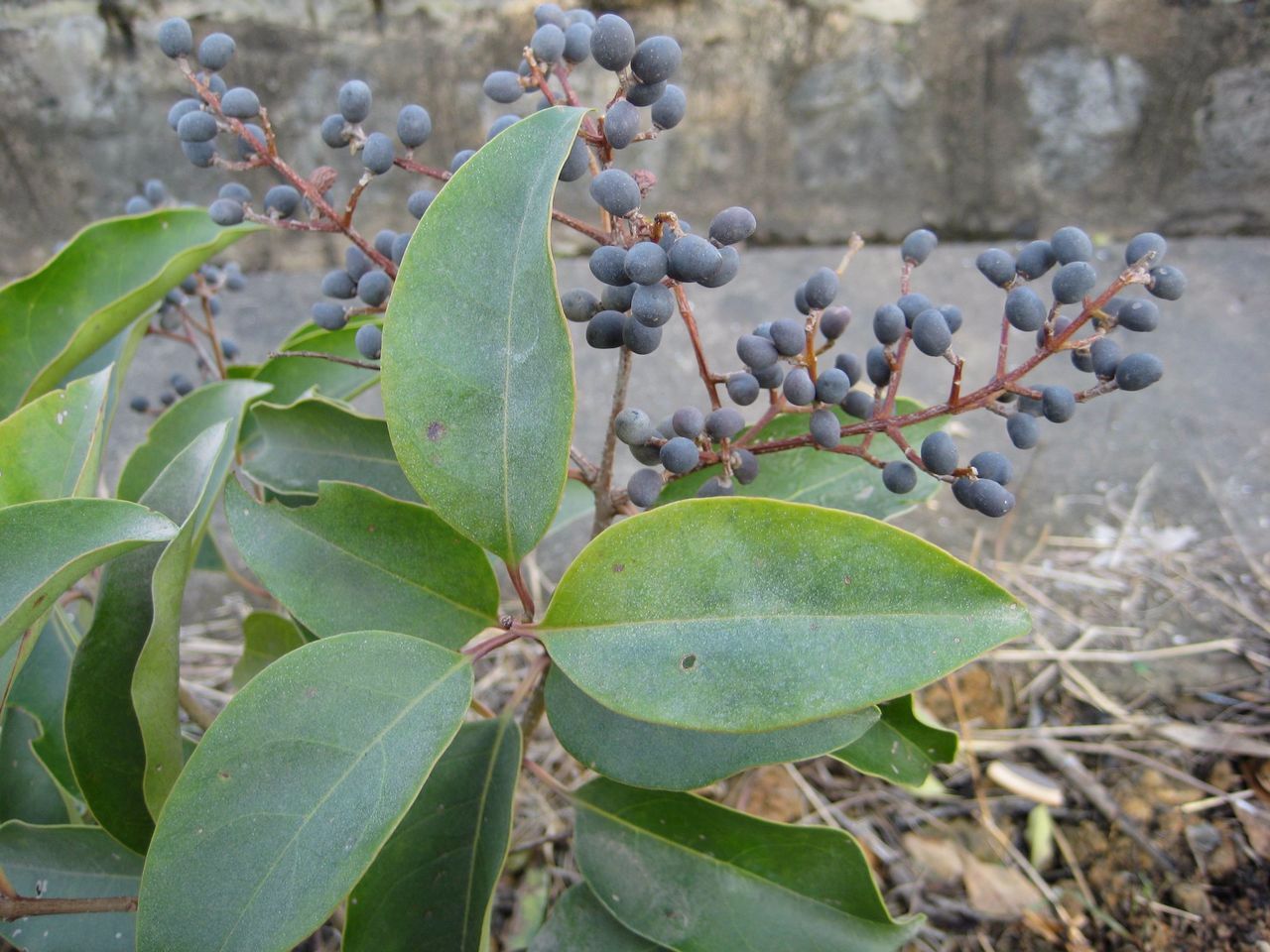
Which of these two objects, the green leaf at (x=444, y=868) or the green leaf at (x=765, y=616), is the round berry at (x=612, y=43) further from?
the green leaf at (x=444, y=868)

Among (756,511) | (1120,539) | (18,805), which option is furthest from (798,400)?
(1120,539)

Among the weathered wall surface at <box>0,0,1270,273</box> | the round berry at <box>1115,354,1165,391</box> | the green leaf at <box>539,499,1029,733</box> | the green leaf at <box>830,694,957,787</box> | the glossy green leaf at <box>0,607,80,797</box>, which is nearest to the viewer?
the green leaf at <box>539,499,1029,733</box>

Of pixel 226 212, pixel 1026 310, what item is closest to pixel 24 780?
pixel 226 212

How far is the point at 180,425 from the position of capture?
1.00m

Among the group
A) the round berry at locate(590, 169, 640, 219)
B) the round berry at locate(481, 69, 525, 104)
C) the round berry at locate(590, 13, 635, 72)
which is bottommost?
the round berry at locate(590, 169, 640, 219)

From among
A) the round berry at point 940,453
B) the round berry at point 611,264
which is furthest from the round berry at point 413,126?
the round berry at point 940,453

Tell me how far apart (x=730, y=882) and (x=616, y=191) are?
58cm

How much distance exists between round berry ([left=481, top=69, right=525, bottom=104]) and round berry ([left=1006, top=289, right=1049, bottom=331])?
0.42 meters

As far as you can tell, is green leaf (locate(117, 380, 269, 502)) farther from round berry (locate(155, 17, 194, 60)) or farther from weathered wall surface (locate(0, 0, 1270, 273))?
weathered wall surface (locate(0, 0, 1270, 273))

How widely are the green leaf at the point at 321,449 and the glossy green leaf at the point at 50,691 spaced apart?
258 mm

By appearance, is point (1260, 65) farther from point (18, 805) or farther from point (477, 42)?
point (18, 805)

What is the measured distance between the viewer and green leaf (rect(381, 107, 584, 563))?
2.09 feet

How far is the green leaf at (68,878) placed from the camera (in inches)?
32.2

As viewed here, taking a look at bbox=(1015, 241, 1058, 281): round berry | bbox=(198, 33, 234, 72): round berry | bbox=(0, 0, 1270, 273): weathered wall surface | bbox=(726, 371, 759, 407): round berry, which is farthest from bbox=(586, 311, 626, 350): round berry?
bbox=(0, 0, 1270, 273): weathered wall surface
